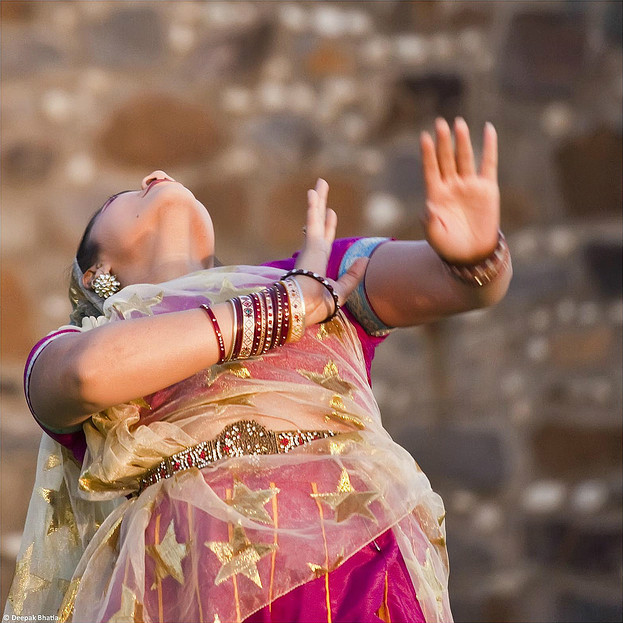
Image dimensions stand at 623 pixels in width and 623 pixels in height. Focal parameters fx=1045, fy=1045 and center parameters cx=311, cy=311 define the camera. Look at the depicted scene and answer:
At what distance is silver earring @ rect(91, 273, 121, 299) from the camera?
1.76 metres

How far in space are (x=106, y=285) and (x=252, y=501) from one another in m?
0.60

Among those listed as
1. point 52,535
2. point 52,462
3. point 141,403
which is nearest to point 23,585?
point 52,535

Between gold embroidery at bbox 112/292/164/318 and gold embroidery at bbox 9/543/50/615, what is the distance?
1.48 ft

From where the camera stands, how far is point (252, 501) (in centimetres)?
130

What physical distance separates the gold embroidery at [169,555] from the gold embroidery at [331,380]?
0.28m

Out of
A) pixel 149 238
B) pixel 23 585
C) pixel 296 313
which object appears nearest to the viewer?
pixel 296 313

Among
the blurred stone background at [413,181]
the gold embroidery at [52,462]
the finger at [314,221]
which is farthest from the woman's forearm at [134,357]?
the blurred stone background at [413,181]

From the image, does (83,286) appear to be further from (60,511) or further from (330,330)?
(330,330)

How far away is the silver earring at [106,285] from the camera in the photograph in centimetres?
176

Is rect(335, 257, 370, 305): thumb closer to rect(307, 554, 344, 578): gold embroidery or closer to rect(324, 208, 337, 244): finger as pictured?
rect(324, 208, 337, 244): finger

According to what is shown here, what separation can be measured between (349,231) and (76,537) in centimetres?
138

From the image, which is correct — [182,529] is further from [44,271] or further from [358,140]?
[358,140]

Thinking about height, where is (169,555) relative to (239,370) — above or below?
below

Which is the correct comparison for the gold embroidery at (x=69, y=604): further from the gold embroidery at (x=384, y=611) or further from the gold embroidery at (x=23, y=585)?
the gold embroidery at (x=384, y=611)
